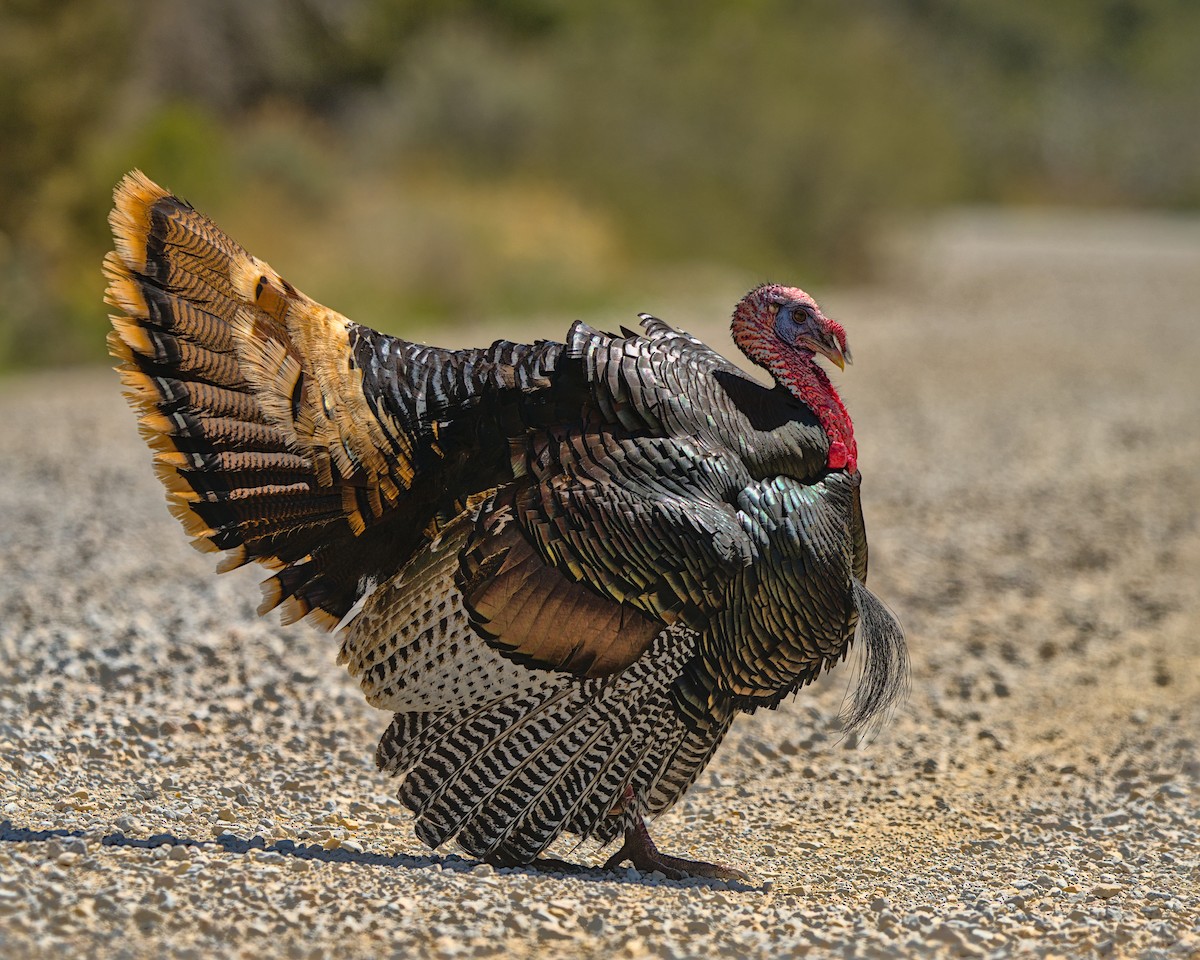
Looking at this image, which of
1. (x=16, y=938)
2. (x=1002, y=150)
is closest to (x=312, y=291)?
(x=16, y=938)

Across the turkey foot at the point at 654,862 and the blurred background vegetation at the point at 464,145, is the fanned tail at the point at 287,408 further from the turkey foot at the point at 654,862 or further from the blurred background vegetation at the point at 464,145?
the blurred background vegetation at the point at 464,145

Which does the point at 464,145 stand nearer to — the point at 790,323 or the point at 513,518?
the point at 790,323

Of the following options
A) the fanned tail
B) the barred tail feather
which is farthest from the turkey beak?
the barred tail feather

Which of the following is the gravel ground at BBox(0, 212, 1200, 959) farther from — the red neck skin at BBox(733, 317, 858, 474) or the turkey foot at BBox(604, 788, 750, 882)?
the red neck skin at BBox(733, 317, 858, 474)

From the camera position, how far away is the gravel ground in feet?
11.4

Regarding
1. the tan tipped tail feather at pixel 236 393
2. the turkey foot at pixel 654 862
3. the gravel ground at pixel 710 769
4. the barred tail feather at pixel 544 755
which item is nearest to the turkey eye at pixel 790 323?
the barred tail feather at pixel 544 755

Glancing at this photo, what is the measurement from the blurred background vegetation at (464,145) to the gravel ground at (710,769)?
434cm

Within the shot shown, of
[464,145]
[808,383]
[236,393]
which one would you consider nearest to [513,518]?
[236,393]

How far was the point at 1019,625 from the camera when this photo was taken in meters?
7.32

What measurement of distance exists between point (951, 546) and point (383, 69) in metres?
20.4

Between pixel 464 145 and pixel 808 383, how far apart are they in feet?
60.4

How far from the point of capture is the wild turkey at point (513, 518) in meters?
3.75

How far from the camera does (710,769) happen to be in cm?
535

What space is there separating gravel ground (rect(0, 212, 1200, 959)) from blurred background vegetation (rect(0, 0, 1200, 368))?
434 centimetres
